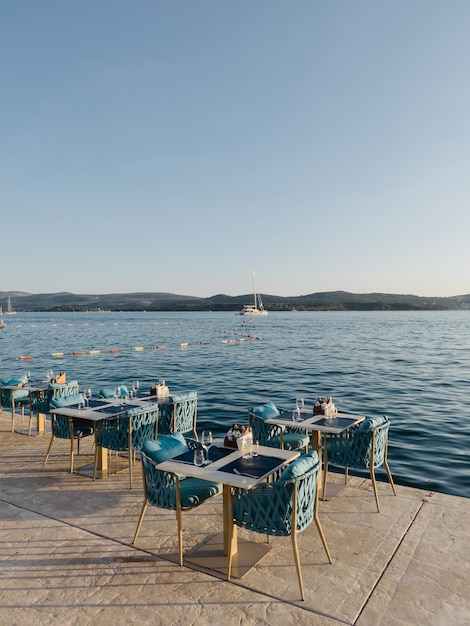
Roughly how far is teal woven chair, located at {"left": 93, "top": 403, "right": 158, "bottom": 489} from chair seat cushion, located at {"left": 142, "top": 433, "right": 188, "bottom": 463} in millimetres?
1086

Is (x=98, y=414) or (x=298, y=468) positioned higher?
(x=298, y=468)

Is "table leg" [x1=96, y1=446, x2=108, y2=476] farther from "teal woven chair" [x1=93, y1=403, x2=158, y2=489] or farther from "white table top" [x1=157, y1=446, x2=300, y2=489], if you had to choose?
"white table top" [x1=157, y1=446, x2=300, y2=489]

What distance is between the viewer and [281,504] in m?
3.70

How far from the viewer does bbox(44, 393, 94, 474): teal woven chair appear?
644cm

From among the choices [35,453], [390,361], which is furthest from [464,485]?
[390,361]

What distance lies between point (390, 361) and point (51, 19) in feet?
74.8

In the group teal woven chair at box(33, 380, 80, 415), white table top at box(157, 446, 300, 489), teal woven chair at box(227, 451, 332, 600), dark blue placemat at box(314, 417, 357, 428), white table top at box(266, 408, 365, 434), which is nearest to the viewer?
teal woven chair at box(227, 451, 332, 600)

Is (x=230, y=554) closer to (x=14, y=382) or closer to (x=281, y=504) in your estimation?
(x=281, y=504)

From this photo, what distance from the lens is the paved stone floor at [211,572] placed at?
3363 mm

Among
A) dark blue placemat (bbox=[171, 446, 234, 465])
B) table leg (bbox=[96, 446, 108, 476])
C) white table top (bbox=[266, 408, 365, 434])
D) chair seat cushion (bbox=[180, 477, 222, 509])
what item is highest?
dark blue placemat (bbox=[171, 446, 234, 465])

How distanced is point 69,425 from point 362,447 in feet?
13.2

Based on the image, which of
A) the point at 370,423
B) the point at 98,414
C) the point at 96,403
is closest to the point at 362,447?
the point at 370,423

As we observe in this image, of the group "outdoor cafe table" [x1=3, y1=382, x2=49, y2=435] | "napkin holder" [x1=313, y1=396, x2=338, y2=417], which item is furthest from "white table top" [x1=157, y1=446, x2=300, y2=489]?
"outdoor cafe table" [x1=3, y1=382, x2=49, y2=435]

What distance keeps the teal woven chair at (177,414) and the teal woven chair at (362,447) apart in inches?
99.8
